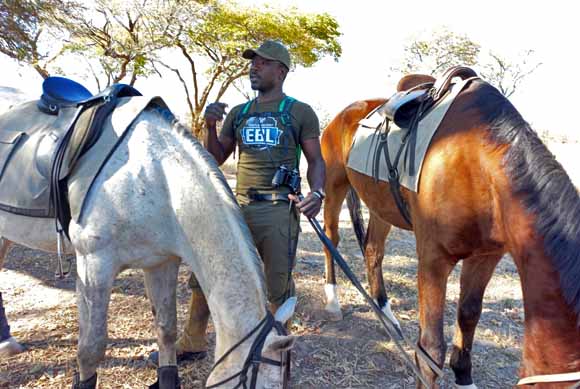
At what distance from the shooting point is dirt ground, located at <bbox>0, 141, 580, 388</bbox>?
9.28 feet

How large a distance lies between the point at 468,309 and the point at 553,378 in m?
Answer: 1.49

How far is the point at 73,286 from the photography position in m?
4.16

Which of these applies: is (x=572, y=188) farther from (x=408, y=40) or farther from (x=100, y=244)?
(x=408, y=40)

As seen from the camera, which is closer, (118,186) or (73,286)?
(118,186)

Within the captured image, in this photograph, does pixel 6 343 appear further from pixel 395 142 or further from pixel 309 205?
pixel 395 142

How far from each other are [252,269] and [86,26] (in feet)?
48.3

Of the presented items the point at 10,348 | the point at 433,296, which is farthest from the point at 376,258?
the point at 10,348

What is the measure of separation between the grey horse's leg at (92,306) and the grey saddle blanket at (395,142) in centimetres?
181

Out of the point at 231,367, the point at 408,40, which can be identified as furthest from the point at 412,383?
the point at 408,40

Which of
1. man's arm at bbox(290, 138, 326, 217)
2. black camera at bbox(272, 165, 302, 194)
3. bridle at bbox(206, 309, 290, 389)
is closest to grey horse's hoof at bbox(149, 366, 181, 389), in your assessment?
bridle at bbox(206, 309, 290, 389)

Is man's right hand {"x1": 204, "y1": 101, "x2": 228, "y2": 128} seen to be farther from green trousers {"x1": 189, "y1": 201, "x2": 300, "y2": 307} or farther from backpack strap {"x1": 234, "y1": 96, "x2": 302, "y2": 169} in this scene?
green trousers {"x1": 189, "y1": 201, "x2": 300, "y2": 307}

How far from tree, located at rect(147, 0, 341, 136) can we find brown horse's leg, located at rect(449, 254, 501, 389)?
45.6ft

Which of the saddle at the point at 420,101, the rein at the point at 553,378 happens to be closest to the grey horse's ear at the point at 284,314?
the rein at the point at 553,378

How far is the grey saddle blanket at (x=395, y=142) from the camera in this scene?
8.04 feet
